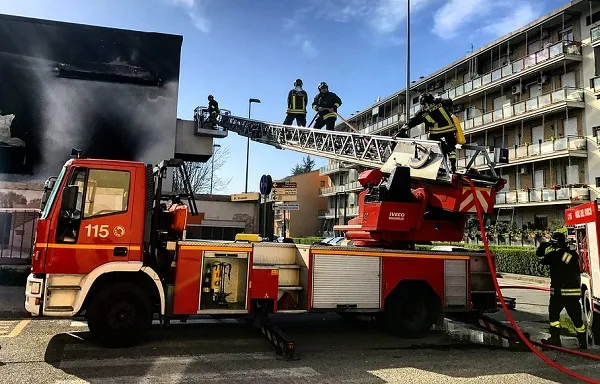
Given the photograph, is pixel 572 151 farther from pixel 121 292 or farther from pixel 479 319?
pixel 121 292

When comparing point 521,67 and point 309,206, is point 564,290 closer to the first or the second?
point 521,67

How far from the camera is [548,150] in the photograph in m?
27.5

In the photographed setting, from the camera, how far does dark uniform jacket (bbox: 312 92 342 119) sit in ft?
44.6

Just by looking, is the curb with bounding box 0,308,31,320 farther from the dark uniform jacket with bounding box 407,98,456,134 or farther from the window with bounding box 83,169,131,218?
the dark uniform jacket with bounding box 407,98,456,134

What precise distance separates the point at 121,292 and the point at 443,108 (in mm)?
6155

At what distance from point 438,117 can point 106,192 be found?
5.75 m

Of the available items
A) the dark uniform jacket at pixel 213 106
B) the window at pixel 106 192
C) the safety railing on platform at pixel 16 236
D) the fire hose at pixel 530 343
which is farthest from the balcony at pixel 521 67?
the safety railing on platform at pixel 16 236

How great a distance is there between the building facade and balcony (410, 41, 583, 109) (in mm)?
28421

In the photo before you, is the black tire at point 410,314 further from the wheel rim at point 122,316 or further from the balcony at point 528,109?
the balcony at point 528,109

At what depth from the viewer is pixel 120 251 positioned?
21.6ft

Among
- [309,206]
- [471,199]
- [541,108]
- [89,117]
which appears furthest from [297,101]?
[309,206]

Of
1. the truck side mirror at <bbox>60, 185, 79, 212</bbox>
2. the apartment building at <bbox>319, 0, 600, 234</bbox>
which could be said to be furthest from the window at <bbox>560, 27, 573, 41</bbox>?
the truck side mirror at <bbox>60, 185, 79, 212</bbox>

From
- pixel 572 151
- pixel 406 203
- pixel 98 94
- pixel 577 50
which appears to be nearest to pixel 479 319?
pixel 406 203

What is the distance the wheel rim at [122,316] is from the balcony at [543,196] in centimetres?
2567
